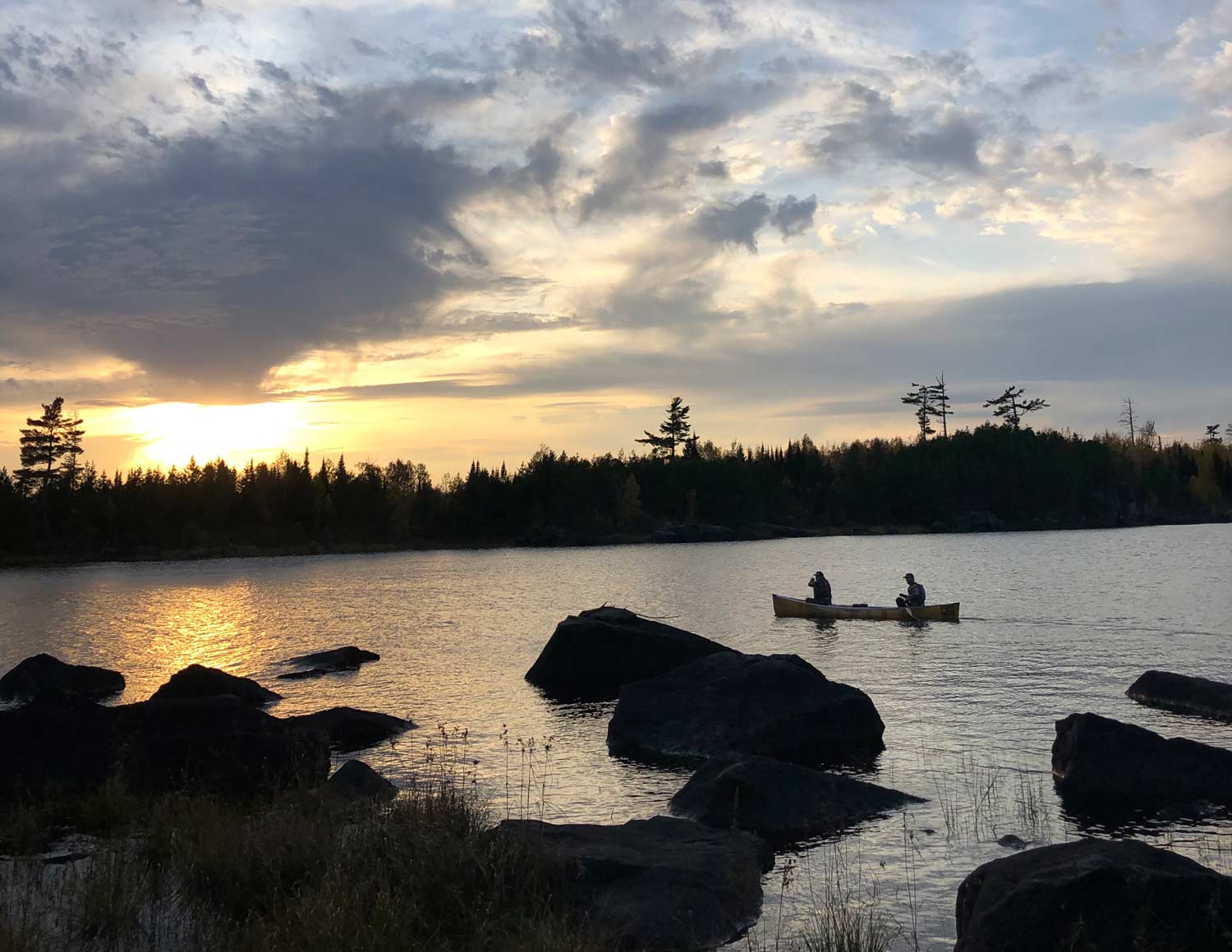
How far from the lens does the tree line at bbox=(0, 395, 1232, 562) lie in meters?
144

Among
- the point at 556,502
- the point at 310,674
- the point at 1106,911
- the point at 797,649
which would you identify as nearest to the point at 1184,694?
the point at 797,649

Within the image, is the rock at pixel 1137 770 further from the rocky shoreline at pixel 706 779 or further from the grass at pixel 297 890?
the grass at pixel 297 890

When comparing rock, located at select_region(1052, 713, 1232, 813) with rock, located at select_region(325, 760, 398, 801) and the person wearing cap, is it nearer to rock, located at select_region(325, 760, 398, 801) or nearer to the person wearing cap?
rock, located at select_region(325, 760, 398, 801)

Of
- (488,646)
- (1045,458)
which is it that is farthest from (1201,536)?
Answer: (488,646)

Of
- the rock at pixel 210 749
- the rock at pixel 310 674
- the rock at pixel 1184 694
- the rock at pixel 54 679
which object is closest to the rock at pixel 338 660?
the rock at pixel 310 674

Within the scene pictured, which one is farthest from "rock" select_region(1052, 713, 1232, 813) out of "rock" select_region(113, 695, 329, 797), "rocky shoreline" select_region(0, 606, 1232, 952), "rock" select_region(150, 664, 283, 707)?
"rock" select_region(150, 664, 283, 707)

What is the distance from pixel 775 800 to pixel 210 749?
32.5 ft

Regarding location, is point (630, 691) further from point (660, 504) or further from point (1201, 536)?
point (660, 504)

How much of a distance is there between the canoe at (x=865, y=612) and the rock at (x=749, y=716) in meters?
26.8

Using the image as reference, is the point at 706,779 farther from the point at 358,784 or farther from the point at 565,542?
the point at 565,542

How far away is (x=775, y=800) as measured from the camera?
17.2 meters

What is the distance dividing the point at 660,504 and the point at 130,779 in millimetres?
168616

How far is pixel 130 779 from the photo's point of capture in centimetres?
1806

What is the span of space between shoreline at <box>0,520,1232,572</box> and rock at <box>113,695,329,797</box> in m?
126
